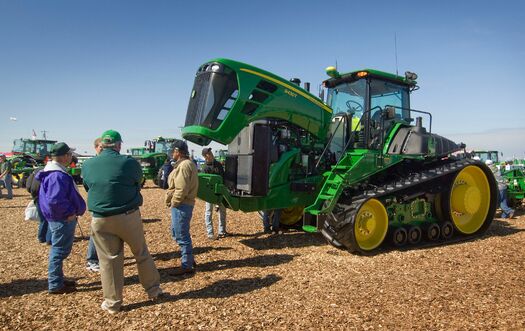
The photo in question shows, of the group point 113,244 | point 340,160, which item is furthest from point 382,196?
point 113,244

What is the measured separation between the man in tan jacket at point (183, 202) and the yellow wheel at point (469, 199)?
5120mm

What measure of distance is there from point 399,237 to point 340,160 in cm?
168

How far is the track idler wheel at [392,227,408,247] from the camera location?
6648mm

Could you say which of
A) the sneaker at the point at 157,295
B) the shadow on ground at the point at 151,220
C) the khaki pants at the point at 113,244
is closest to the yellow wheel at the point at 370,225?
the sneaker at the point at 157,295

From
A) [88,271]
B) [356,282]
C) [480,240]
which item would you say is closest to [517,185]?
[480,240]

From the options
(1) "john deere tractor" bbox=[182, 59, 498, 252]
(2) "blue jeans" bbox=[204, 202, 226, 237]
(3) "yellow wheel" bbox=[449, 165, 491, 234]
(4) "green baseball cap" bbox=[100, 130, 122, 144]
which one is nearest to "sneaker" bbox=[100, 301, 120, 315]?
(4) "green baseball cap" bbox=[100, 130, 122, 144]

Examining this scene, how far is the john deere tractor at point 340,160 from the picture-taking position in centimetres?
609

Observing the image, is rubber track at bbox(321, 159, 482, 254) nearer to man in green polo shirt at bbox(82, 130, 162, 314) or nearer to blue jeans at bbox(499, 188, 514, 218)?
man in green polo shirt at bbox(82, 130, 162, 314)

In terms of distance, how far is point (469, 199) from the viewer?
303 inches

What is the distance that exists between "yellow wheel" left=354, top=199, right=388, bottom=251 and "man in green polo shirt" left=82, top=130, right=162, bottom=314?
140 inches

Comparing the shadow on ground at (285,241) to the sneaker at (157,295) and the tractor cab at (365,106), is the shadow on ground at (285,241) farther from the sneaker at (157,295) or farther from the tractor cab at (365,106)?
the sneaker at (157,295)

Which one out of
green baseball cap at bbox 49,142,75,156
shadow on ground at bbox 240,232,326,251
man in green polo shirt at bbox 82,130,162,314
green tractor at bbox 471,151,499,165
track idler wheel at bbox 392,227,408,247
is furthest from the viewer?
green tractor at bbox 471,151,499,165

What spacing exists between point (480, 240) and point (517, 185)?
5.78 m

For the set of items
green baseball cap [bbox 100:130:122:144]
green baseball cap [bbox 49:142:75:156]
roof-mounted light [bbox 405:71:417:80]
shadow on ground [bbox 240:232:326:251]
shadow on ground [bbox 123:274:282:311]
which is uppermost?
roof-mounted light [bbox 405:71:417:80]
